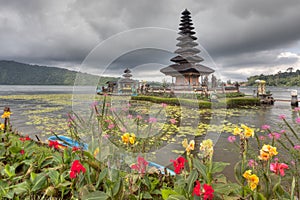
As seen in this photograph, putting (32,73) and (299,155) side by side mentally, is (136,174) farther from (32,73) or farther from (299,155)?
(32,73)

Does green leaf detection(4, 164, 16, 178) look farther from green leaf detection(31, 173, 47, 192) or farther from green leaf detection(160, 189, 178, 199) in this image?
green leaf detection(160, 189, 178, 199)

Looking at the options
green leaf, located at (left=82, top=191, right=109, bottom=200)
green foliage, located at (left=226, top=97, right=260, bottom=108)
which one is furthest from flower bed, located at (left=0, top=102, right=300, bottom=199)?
green foliage, located at (left=226, top=97, right=260, bottom=108)

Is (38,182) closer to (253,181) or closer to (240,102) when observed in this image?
(253,181)

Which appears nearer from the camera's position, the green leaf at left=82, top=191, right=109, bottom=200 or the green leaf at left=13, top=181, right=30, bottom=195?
the green leaf at left=82, top=191, right=109, bottom=200

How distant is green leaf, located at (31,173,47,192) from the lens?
1.12m

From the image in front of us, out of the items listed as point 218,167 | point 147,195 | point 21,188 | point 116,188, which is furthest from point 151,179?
point 21,188

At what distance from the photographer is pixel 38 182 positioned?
114 centimetres

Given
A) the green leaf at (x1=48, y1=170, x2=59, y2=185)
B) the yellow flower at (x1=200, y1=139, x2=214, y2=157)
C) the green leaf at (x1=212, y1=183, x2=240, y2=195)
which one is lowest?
the green leaf at (x1=48, y1=170, x2=59, y2=185)

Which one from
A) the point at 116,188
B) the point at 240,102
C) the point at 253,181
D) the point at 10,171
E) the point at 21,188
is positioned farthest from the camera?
the point at 240,102

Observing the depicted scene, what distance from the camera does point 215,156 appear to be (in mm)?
3309

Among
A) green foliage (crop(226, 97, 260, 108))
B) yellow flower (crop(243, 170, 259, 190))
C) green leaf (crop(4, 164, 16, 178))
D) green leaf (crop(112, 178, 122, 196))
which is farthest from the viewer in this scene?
green foliage (crop(226, 97, 260, 108))

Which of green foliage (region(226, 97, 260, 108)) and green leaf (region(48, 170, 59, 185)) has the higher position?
green leaf (region(48, 170, 59, 185))

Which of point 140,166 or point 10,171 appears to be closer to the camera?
point 140,166

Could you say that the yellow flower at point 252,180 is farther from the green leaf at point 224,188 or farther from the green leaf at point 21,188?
the green leaf at point 21,188
